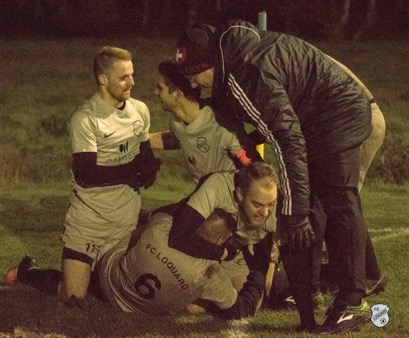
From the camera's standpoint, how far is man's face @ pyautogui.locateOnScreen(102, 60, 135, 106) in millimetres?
7152

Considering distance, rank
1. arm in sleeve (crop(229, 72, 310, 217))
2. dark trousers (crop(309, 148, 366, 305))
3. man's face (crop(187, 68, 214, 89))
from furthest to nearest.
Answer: dark trousers (crop(309, 148, 366, 305)) → man's face (crop(187, 68, 214, 89)) → arm in sleeve (crop(229, 72, 310, 217))

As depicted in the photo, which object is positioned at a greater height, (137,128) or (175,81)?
(175,81)

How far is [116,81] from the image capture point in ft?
23.5

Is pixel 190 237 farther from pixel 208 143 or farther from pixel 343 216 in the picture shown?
pixel 343 216

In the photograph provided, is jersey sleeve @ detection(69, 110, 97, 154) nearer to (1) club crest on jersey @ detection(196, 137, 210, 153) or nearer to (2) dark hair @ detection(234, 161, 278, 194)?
(1) club crest on jersey @ detection(196, 137, 210, 153)

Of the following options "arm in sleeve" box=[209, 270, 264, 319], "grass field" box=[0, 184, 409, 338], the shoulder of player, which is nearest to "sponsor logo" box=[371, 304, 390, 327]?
"grass field" box=[0, 184, 409, 338]

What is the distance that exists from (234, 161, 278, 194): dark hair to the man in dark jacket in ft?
0.67

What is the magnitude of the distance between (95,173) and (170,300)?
934 mm

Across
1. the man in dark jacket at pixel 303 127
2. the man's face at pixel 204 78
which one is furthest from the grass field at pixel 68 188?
the man's face at pixel 204 78

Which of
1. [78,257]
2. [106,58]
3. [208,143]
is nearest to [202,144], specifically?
[208,143]

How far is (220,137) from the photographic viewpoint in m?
6.98

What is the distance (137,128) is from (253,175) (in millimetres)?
1100

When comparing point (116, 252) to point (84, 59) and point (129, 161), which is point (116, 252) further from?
point (84, 59)

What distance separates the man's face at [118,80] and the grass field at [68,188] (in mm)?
1253
